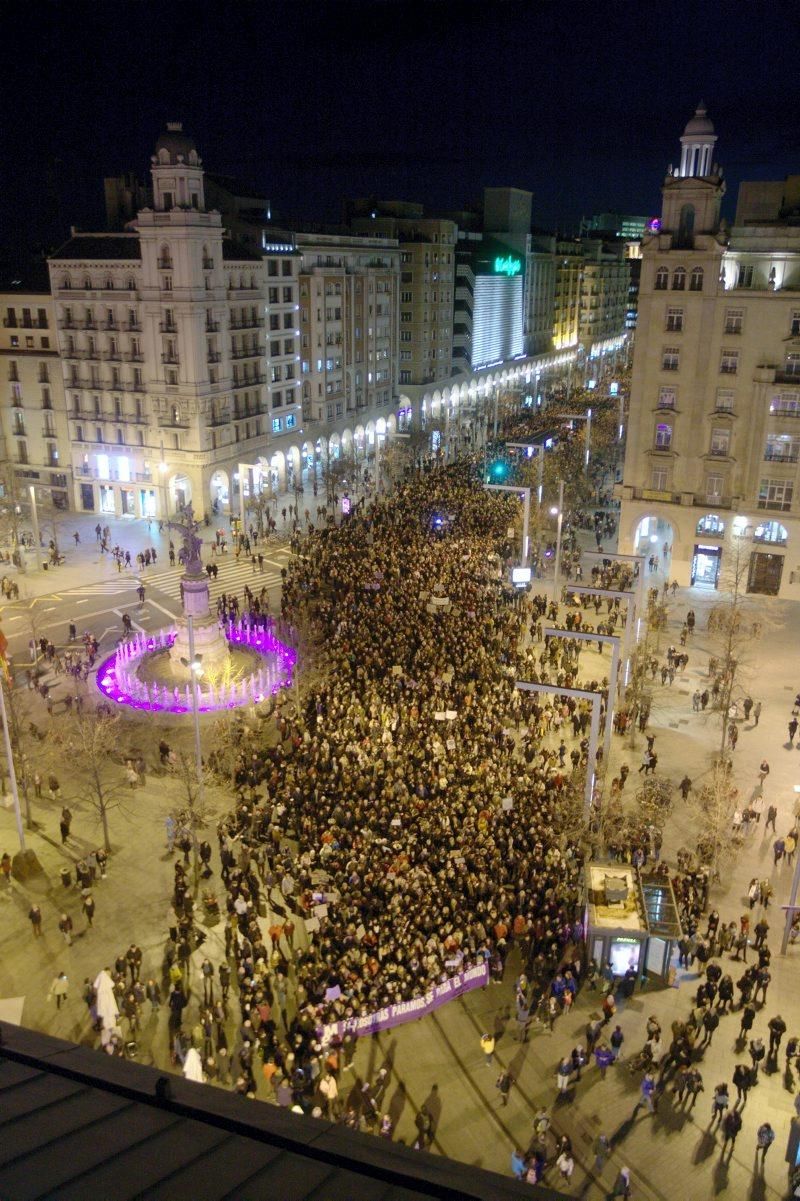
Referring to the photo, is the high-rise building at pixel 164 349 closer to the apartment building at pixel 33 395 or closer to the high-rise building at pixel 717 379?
the apartment building at pixel 33 395

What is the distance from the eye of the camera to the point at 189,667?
1495 inches

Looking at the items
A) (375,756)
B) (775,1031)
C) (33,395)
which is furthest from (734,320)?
(33,395)

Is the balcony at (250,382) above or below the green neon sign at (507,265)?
below

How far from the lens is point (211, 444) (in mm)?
68500

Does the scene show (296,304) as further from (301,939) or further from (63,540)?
(301,939)

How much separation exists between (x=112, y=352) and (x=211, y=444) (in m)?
10.5

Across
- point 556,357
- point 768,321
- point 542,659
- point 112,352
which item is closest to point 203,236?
point 112,352

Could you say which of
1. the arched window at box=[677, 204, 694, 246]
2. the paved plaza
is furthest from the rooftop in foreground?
the arched window at box=[677, 204, 694, 246]

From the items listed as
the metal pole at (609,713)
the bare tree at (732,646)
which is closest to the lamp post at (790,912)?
the bare tree at (732,646)

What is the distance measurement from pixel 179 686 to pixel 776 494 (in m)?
35.0

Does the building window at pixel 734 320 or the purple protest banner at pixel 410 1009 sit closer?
the purple protest banner at pixel 410 1009

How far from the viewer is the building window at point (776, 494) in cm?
5200

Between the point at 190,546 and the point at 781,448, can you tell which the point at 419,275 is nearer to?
the point at 781,448

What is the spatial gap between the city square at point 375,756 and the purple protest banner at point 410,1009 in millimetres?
103
